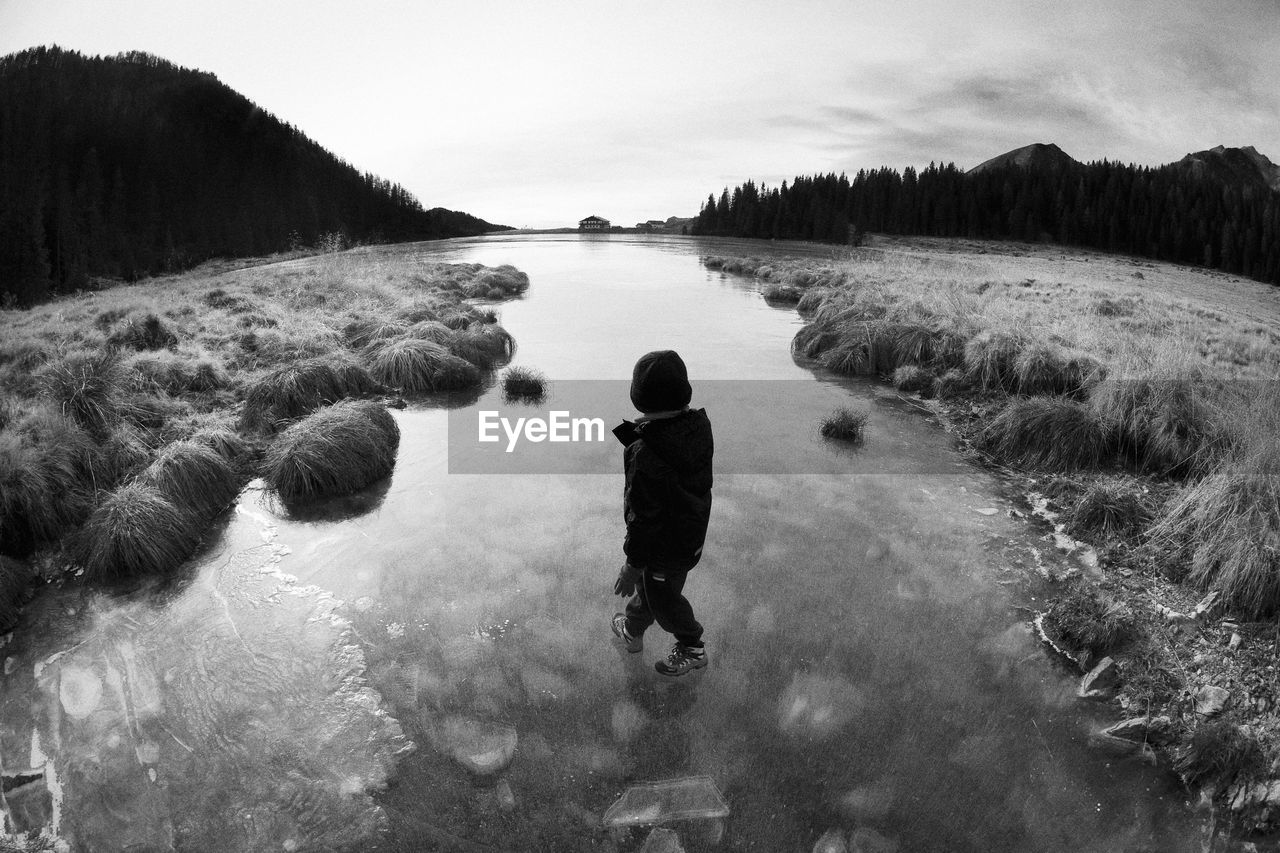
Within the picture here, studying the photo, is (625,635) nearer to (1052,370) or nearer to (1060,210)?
(1052,370)

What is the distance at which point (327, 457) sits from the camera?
303 inches

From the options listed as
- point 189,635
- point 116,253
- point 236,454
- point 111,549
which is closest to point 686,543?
point 189,635

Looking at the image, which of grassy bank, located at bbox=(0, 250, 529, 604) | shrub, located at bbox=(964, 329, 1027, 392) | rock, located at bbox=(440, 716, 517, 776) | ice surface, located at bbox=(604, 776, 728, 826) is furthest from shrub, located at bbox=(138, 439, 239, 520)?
shrub, located at bbox=(964, 329, 1027, 392)

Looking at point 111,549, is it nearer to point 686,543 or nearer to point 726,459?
point 686,543

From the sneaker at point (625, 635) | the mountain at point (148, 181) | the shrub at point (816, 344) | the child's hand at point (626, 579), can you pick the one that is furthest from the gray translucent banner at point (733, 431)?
the mountain at point (148, 181)

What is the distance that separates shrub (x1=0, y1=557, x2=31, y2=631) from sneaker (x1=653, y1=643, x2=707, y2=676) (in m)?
5.19

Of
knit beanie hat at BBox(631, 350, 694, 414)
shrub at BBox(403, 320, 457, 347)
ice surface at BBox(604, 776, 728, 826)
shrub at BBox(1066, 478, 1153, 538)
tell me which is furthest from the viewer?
shrub at BBox(403, 320, 457, 347)

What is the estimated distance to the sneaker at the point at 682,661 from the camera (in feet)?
14.6

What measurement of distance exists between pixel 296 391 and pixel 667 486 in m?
8.33

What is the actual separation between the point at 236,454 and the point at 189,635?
3.90 m

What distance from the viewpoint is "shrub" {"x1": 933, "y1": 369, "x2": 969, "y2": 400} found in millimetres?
11391

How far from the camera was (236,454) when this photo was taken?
26.9ft

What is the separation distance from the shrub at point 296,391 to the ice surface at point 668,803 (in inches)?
319

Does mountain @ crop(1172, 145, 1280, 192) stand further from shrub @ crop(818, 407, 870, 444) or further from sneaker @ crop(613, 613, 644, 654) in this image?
sneaker @ crop(613, 613, 644, 654)
